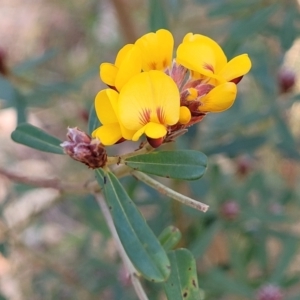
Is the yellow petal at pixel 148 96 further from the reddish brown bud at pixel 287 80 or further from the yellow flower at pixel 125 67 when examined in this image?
the reddish brown bud at pixel 287 80

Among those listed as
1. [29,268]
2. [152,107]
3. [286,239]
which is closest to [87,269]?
[29,268]

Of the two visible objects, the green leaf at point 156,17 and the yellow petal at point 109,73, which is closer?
the yellow petal at point 109,73

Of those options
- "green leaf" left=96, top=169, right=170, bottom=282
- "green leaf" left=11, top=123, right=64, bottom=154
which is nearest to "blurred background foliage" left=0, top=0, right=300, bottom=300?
"green leaf" left=11, top=123, right=64, bottom=154

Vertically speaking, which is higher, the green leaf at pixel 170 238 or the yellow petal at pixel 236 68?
the yellow petal at pixel 236 68

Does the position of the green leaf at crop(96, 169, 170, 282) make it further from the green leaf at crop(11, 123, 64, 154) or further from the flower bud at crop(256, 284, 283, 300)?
the flower bud at crop(256, 284, 283, 300)

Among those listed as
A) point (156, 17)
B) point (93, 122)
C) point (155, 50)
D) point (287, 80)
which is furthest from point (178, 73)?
point (287, 80)

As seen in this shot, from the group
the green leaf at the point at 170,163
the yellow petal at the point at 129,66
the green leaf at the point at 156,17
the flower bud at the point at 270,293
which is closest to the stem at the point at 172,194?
the green leaf at the point at 170,163

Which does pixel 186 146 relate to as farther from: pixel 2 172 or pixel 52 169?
pixel 52 169
